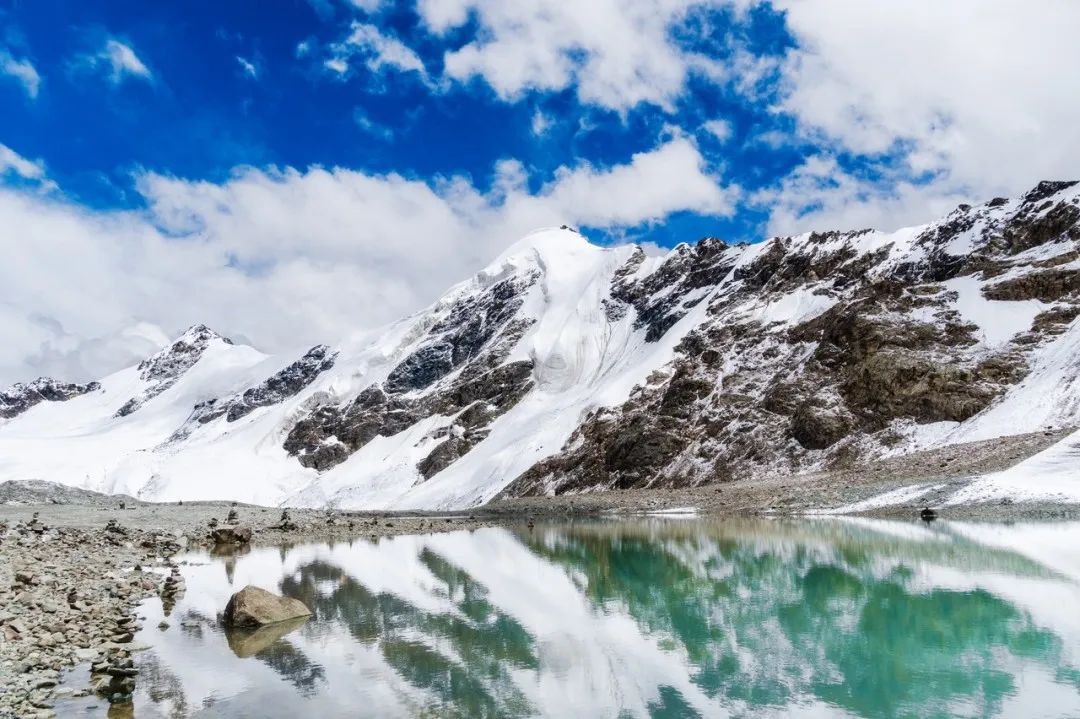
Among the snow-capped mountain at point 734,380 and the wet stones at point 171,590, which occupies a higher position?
the snow-capped mountain at point 734,380

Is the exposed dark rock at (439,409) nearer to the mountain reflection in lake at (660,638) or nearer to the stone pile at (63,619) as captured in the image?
the stone pile at (63,619)

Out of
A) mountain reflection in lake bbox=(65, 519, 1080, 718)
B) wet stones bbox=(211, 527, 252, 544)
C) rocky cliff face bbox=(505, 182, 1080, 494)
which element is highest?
rocky cliff face bbox=(505, 182, 1080, 494)

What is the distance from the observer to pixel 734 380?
105 metres

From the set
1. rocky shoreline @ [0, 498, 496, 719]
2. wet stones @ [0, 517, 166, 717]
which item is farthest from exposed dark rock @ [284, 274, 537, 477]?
wet stones @ [0, 517, 166, 717]

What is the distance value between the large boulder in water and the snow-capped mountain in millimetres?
63419

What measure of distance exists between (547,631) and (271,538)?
38466 mm

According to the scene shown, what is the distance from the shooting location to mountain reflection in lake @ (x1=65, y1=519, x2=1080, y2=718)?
14.5 m

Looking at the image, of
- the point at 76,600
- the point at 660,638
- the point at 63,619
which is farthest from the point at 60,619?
the point at 660,638

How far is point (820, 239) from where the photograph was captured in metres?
Answer: 134

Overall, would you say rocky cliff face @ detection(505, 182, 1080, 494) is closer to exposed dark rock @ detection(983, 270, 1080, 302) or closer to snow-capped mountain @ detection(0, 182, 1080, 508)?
exposed dark rock @ detection(983, 270, 1080, 302)

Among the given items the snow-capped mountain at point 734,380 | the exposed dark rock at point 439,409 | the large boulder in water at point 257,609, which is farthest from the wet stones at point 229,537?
the exposed dark rock at point 439,409

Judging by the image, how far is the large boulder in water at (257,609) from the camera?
21.7 m

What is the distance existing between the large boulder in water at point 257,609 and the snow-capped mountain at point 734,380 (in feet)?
208

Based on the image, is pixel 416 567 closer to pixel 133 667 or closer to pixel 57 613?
pixel 57 613
